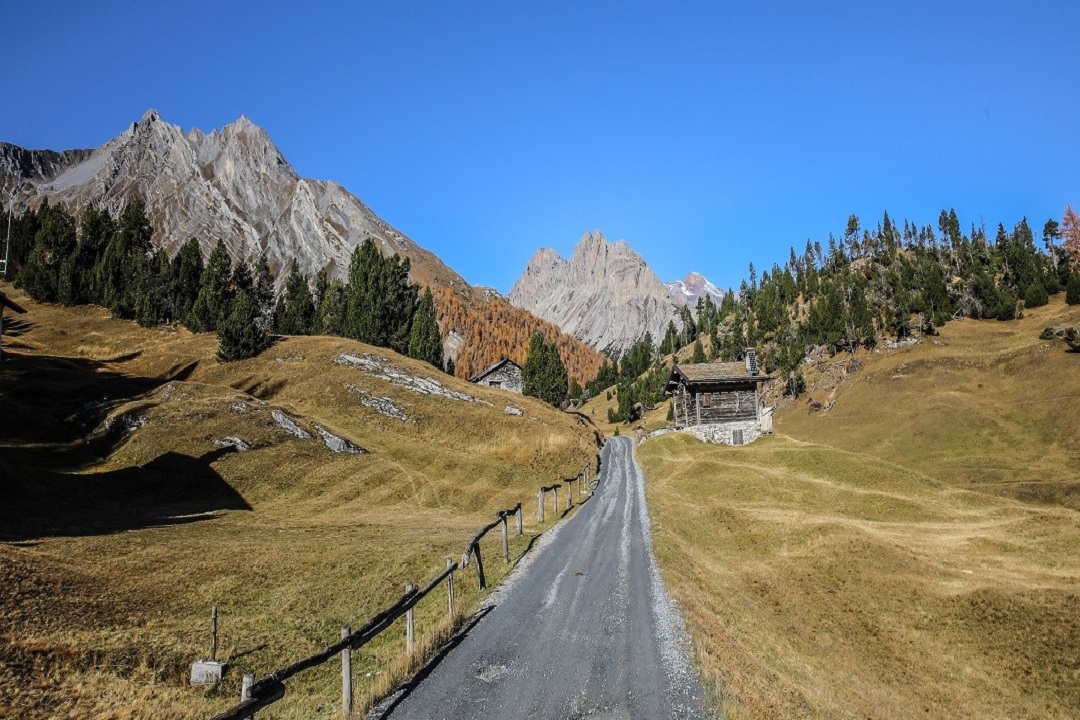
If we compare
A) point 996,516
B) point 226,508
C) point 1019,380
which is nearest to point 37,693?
point 226,508

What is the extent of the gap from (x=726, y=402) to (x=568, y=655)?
66864 mm

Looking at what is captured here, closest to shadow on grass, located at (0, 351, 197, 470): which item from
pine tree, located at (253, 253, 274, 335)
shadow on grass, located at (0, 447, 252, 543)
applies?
shadow on grass, located at (0, 447, 252, 543)

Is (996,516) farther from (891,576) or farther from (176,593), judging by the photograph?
(176,593)

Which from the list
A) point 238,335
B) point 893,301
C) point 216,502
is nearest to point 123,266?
point 238,335

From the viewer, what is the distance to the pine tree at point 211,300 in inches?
3553

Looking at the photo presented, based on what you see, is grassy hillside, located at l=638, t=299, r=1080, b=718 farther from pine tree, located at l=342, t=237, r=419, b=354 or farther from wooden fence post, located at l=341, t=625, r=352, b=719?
pine tree, located at l=342, t=237, r=419, b=354

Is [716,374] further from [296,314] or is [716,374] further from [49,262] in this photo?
[49,262]

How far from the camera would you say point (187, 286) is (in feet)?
323

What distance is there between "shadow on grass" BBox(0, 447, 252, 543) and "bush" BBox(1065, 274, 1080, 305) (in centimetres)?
14726

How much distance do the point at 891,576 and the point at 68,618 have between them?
102 ft

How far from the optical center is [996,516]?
39.1 m

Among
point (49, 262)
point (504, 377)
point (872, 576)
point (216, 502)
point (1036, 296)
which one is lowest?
point (872, 576)

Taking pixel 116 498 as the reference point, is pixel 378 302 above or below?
above

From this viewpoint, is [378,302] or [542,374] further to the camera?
[542,374]
